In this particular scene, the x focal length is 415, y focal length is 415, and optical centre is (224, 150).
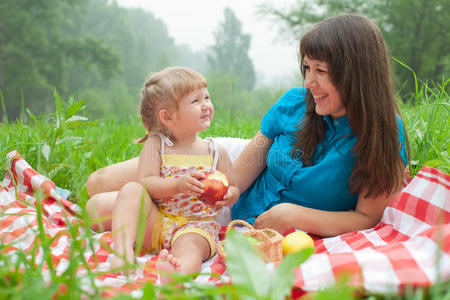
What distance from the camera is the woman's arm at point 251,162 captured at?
2.37 metres

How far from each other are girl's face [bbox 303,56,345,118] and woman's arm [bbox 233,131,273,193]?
1.71 ft

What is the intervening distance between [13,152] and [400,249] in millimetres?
2326

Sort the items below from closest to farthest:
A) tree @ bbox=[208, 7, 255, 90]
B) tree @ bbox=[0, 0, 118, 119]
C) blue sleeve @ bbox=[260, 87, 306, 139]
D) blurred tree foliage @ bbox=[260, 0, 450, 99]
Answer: blue sleeve @ bbox=[260, 87, 306, 139] < blurred tree foliage @ bbox=[260, 0, 450, 99] < tree @ bbox=[0, 0, 118, 119] < tree @ bbox=[208, 7, 255, 90]

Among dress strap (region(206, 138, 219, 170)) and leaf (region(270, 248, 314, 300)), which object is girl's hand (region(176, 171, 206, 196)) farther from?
leaf (region(270, 248, 314, 300))

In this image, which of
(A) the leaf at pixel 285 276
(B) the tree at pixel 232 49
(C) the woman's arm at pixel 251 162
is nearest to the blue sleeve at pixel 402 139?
(C) the woman's arm at pixel 251 162

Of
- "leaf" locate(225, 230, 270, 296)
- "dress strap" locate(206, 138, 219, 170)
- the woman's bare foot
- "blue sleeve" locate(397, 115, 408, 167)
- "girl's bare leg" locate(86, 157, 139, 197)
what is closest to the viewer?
"leaf" locate(225, 230, 270, 296)

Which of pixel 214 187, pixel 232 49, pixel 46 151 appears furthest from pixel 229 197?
pixel 232 49

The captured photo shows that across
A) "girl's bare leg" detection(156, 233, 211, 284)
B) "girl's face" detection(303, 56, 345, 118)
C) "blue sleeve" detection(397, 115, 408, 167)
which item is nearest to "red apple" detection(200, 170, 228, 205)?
"girl's bare leg" detection(156, 233, 211, 284)

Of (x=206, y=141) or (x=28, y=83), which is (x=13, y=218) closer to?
(x=206, y=141)

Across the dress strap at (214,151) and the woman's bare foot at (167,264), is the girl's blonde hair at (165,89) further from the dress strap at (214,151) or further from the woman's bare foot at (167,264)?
the woman's bare foot at (167,264)

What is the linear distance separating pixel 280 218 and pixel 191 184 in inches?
18.7

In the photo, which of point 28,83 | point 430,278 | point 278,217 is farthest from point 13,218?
point 28,83

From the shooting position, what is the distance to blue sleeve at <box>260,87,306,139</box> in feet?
7.47

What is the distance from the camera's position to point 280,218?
198cm
